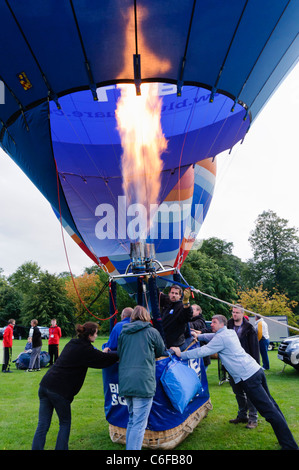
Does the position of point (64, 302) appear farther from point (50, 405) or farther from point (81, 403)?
point (50, 405)

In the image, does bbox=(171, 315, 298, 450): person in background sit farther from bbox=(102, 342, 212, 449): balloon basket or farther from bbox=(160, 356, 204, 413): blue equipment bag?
bbox=(102, 342, 212, 449): balloon basket

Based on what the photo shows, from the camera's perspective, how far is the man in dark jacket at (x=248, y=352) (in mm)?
4117

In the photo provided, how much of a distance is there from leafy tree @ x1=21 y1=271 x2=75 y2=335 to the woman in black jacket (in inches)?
1406

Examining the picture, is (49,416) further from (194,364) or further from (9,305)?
(9,305)

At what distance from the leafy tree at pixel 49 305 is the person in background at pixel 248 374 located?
117ft

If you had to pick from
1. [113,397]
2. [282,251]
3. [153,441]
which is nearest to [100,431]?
[113,397]

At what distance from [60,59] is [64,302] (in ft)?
123

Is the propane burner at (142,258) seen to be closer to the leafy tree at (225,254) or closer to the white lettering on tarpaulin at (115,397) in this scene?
the white lettering on tarpaulin at (115,397)

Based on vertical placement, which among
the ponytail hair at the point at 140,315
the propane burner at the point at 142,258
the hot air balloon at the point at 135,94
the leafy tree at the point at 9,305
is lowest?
the leafy tree at the point at 9,305

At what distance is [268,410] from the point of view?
325cm

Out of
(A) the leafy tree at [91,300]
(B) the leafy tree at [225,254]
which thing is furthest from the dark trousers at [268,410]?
(B) the leafy tree at [225,254]

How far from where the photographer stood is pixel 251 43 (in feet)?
15.9

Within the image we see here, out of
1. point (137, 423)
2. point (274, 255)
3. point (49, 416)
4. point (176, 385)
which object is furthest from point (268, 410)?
point (274, 255)

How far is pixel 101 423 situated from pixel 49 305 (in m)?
36.3
